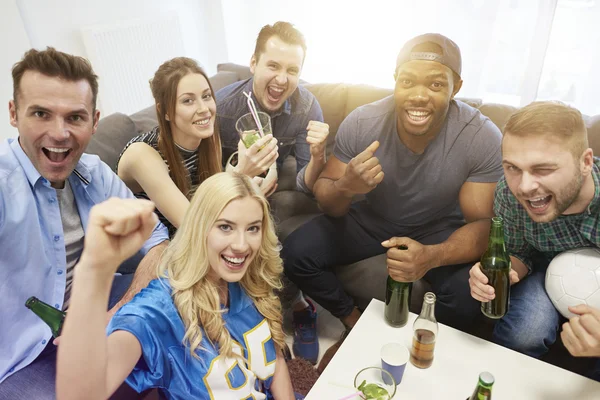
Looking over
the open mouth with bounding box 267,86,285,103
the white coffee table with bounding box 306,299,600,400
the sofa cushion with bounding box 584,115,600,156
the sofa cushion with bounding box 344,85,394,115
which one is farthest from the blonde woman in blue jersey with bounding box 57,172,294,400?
the sofa cushion with bounding box 584,115,600,156

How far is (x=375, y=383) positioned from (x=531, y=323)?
71 centimetres

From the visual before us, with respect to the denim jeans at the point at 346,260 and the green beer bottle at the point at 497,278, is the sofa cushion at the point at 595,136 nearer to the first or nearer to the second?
the denim jeans at the point at 346,260

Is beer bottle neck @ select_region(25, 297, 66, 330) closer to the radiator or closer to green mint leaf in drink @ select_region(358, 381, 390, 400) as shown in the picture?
green mint leaf in drink @ select_region(358, 381, 390, 400)

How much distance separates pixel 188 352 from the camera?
1.07m

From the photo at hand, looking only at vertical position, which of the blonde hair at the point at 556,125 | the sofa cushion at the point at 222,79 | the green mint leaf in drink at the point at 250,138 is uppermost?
the blonde hair at the point at 556,125

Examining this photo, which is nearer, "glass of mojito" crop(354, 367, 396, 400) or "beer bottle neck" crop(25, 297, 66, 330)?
"glass of mojito" crop(354, 367, 396, 400)

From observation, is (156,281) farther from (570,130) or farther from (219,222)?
(570,130)

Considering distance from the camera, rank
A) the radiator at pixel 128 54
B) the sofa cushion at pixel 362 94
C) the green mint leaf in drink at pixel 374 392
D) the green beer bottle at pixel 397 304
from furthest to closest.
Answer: the radiator at pixel 128 54 < the sofa cushion at pixel 362 94 < the green beer bottle at pixel 397 304 < the green mint leaf in drink at pixel 374 392

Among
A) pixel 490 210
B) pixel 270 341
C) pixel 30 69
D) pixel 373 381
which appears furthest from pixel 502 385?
pixel 30 69

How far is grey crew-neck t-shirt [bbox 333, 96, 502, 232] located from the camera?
67.4 inches

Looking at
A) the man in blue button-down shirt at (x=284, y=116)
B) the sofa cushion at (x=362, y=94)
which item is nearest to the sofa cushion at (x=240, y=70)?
the man in blue button-down shirt at (x=284, y=116)

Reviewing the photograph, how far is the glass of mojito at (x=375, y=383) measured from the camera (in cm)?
104

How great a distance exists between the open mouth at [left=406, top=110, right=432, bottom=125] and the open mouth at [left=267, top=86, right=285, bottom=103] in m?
0.65

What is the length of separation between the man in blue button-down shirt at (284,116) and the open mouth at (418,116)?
0.34 m
